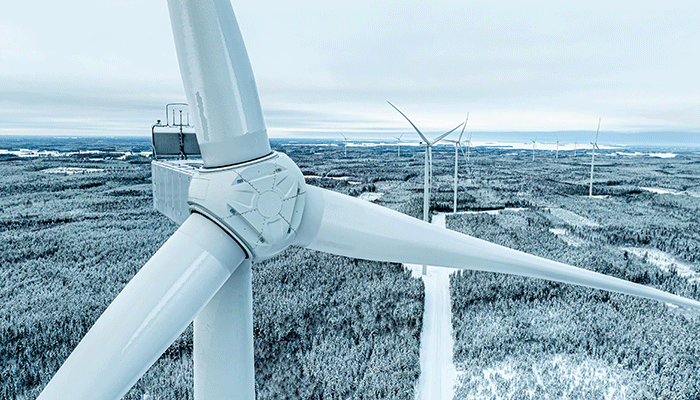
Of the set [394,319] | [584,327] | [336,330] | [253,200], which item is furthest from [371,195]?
[253,200]

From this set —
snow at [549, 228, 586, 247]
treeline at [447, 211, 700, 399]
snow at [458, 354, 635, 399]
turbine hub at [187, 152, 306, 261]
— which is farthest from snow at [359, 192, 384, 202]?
turbine hub at [187, 152, 306, 261]

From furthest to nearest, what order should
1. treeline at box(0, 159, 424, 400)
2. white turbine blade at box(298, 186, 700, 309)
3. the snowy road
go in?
treeline at box(0, 159, 424, 400), the snowy road, white turbine blade at box(298, 186, 700, 309)

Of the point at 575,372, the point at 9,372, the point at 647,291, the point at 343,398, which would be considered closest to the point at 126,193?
the point at 9,372

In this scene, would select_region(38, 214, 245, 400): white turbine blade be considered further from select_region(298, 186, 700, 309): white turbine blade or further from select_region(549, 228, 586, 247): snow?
select_region(549, 228, 586, 247): snow

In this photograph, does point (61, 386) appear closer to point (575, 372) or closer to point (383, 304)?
point (575, 372)

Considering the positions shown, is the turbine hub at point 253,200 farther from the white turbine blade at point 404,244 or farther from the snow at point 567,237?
the snow at point 567,237

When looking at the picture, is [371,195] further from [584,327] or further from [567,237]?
[584,327]

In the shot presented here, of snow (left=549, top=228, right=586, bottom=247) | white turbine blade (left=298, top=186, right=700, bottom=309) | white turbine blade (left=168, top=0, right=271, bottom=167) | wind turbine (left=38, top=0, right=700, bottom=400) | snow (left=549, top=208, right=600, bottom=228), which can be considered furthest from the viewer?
snow (left=549, top=208, right=600, bottom=228)

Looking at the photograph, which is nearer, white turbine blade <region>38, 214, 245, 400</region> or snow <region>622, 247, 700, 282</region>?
white turbine blade <region>38, 214, 245, 400</region>
